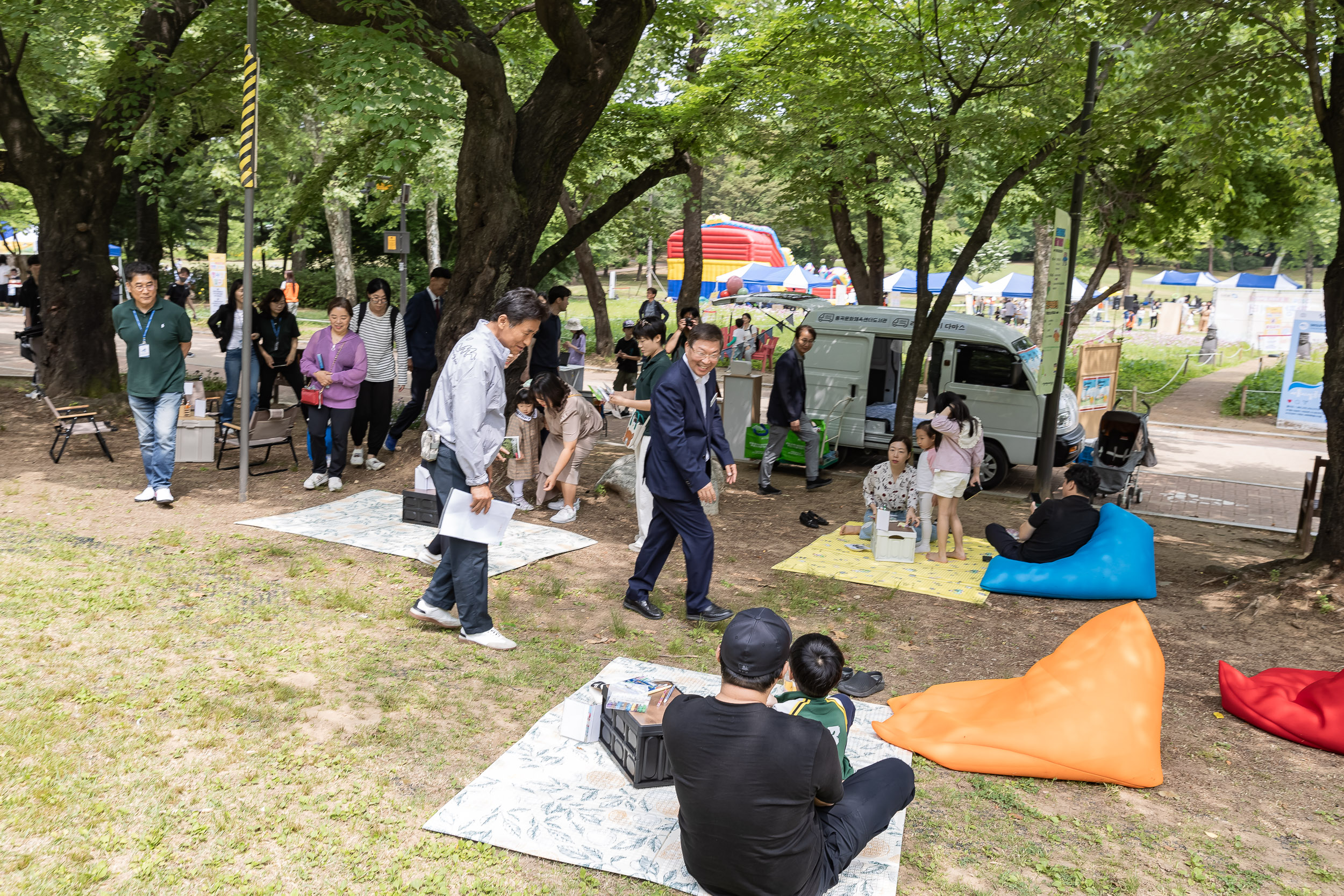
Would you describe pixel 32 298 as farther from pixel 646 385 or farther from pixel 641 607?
pixel 641 607

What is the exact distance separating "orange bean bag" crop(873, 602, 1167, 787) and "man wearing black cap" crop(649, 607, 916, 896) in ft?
5.44

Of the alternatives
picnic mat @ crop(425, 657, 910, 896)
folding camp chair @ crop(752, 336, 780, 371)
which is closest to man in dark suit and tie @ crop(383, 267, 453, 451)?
picnic mat @ crop(425, 657, 910, 896)

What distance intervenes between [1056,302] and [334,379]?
702 cm

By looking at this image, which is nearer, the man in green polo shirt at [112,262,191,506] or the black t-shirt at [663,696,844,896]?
the black t-shirt at [663,696,844,896]

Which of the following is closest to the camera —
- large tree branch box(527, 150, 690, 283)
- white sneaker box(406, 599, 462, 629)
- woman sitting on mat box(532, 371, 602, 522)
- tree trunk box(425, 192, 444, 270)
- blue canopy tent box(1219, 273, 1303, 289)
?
white sneaker box(406, 599, 462, 629)

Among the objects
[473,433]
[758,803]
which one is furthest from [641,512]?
[758,803]

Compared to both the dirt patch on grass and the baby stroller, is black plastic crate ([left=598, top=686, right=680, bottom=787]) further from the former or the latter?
the baby stroller

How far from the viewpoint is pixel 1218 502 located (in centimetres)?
1134

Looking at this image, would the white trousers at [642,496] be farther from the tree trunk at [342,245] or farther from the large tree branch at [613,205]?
the tree trunk at [342,245]

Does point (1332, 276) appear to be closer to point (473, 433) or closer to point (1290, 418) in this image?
point (473, 433)

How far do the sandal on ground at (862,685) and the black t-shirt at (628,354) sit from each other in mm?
10859

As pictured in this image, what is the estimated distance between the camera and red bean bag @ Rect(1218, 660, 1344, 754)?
4895mm

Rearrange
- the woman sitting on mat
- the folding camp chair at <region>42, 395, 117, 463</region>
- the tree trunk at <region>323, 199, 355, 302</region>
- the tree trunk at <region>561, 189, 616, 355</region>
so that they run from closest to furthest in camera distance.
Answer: the woman sitting on mat
the folding camp chair at <region>42, 395, 117, 463</region>
the tree trunk at <region>561, 189, 616, 355</region>
the tree trunk at <region>323, 199, 355, 302</region>

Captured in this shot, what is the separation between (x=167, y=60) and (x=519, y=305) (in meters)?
8.47
